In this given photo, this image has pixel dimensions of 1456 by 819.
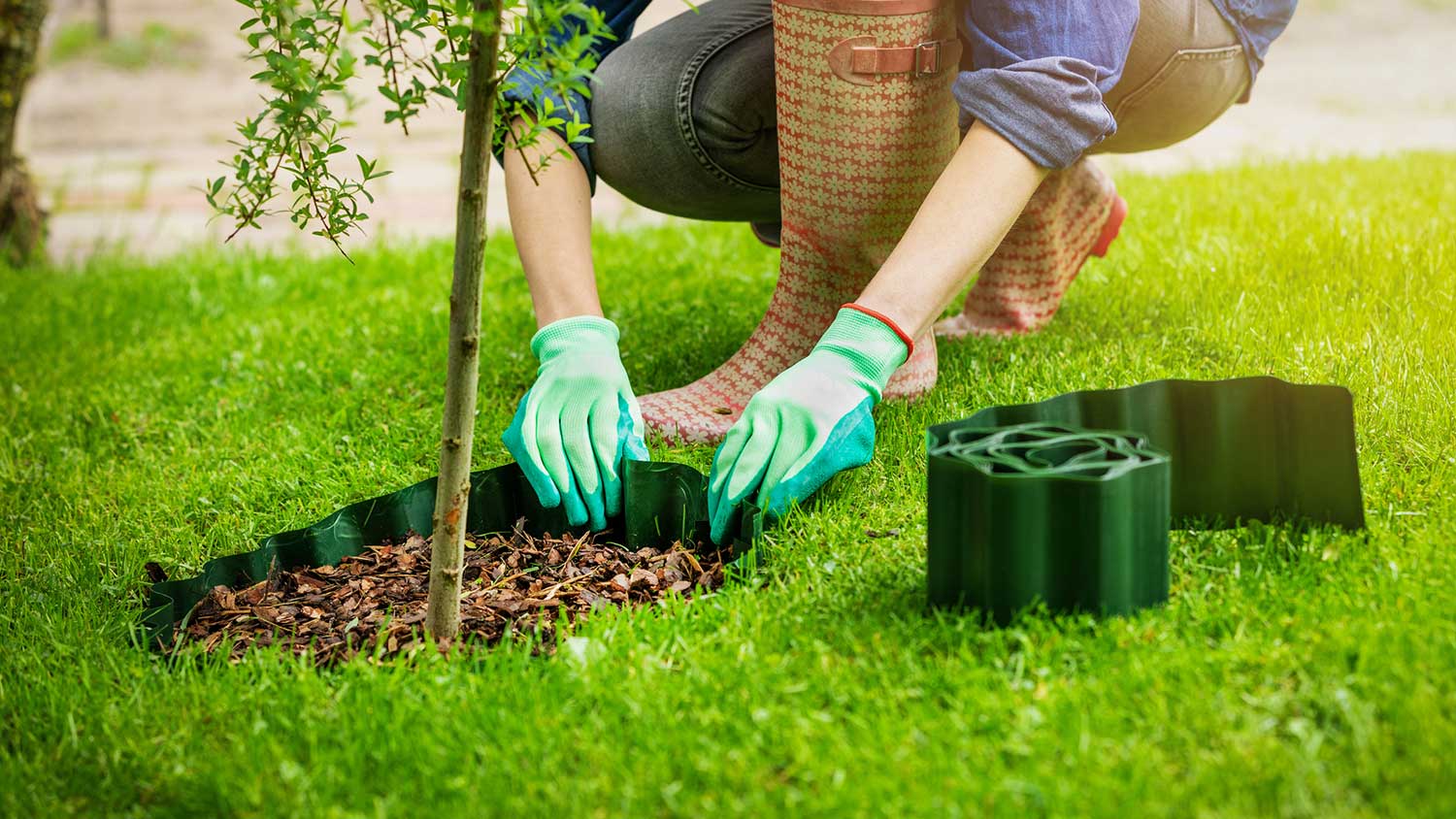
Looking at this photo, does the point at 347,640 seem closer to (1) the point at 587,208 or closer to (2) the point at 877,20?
(1) the point at 587,208

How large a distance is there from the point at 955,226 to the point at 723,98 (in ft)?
2.02

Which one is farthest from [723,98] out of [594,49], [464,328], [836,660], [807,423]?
[836,660]

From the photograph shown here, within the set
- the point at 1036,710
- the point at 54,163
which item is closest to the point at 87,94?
the point at 54,163


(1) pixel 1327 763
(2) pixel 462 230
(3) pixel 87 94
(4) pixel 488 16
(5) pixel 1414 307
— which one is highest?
(3) pixel 87 94

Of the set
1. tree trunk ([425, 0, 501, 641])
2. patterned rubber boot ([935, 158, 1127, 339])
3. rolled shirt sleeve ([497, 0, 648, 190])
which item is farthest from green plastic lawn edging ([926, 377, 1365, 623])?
rolled shirt sleeve ([497, 0, 648, 190])

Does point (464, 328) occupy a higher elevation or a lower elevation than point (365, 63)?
lower

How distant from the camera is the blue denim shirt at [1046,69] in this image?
1.68 metres

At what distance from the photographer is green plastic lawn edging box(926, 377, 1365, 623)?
1.24m

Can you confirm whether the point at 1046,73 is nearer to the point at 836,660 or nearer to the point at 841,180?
the point at 841,180

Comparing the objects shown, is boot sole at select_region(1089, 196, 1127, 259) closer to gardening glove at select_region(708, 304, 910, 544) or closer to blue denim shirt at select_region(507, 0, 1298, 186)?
blue denim shirt at select_region(507, 0, 1298, 186)

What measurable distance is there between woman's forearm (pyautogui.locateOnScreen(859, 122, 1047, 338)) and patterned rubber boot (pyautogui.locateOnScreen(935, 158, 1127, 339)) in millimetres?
605

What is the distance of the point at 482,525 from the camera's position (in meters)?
1.77

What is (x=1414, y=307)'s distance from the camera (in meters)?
2.18

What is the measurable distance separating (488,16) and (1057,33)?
0.85m
